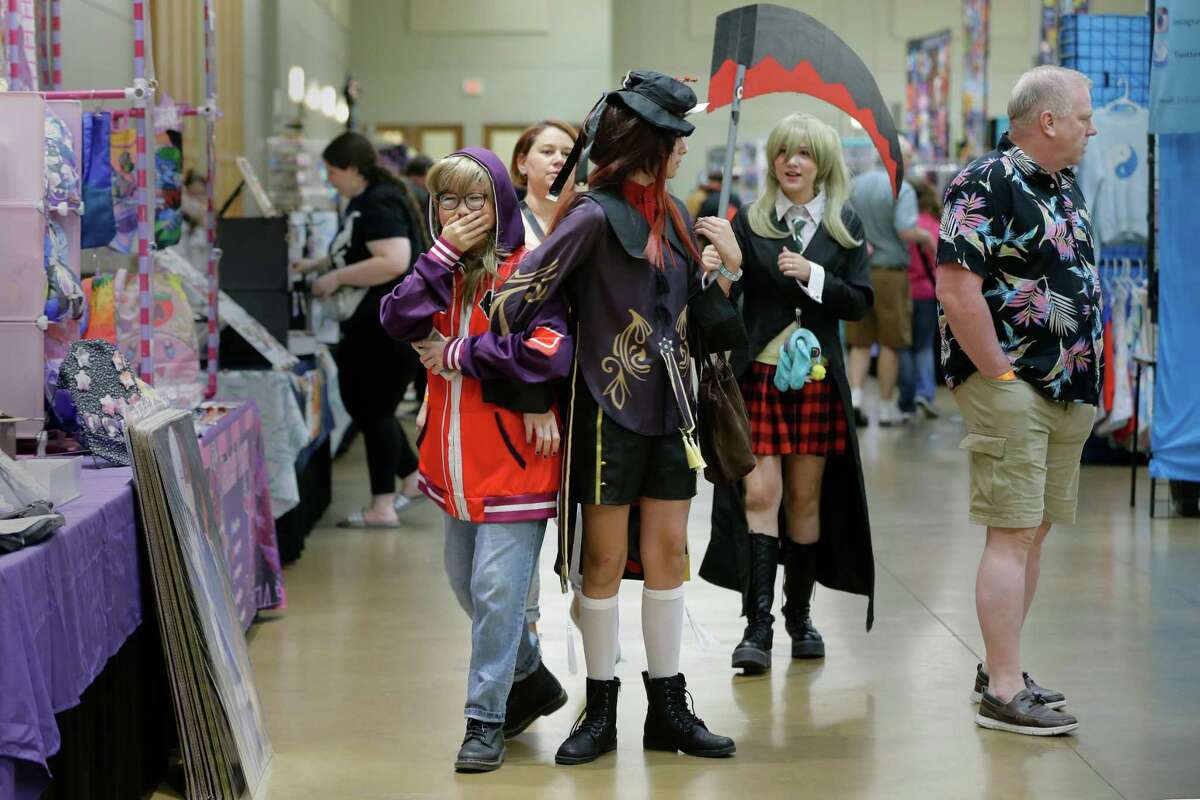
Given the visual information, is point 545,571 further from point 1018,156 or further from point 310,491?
point 1018,156

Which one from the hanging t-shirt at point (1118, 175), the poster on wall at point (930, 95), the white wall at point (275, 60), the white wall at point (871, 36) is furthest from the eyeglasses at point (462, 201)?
the white wall at point (871, 36)

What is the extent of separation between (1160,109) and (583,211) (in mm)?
3821

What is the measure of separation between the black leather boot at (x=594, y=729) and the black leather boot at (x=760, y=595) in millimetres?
830

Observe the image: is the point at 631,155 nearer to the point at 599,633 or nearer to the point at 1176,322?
the point at 599,633

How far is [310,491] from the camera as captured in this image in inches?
258

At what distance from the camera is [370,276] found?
648 centimetres

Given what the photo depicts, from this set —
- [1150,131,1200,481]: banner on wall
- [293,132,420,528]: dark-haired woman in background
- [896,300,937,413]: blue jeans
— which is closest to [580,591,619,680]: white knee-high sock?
[293,132,420,528]: dark-haired woman in background

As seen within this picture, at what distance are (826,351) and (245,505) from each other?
1800mm

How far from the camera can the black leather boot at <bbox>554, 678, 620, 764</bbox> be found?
11.6ft

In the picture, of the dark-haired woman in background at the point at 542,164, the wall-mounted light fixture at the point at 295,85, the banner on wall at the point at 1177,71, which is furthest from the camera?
the wall-mounted light fixture at the point at 295,85

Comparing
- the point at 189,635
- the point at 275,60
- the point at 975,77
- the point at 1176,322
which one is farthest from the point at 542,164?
the point at 275,60

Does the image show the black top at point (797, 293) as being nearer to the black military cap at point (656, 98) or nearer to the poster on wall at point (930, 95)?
the black military cap at point (656, 98)

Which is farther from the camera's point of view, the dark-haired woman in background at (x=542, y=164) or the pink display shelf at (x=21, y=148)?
the dark-haired woman in background at (x=542, y=164)

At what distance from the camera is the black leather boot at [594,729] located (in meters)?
3.53
